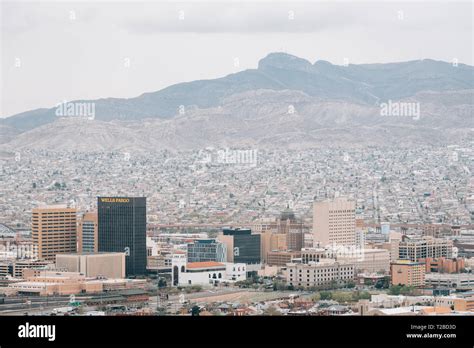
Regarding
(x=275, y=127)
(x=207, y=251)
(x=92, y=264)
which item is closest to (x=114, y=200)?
(x=207, y=251)

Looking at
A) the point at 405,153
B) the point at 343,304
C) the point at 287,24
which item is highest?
the point at 287,24

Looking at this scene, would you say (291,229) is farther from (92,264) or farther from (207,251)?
(92,264)

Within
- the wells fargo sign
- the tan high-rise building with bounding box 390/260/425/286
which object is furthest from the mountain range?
the tan high-rise building with bounding box 390/260/425/286

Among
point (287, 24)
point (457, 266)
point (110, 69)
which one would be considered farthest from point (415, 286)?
point (110, 69)

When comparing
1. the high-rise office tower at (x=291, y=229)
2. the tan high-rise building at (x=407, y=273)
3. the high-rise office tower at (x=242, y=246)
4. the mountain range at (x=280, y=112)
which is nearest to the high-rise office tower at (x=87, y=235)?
the high-rise office tower at (x=242, y=246)

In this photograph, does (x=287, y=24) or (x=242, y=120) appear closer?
(x=287, y=24)
